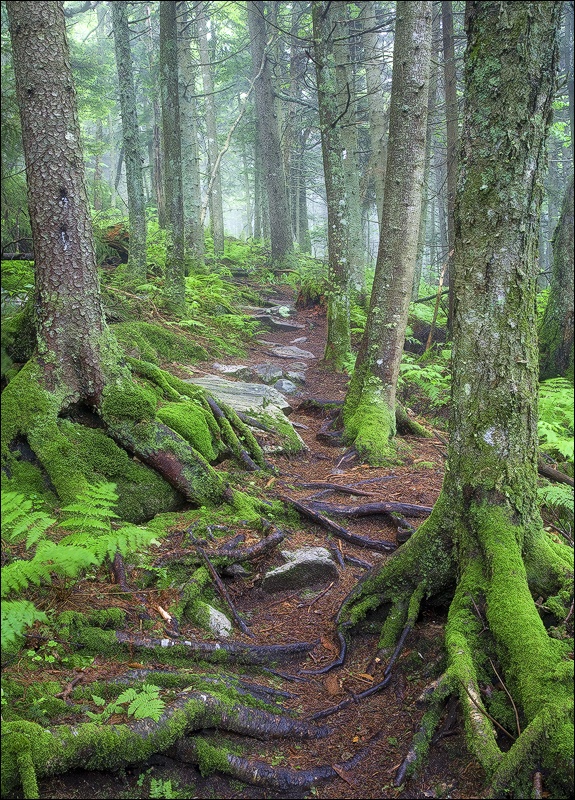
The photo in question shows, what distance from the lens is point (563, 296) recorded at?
2.57m

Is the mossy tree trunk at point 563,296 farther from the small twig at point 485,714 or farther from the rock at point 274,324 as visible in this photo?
the rock at point 274,324

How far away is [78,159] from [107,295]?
6.64 metres

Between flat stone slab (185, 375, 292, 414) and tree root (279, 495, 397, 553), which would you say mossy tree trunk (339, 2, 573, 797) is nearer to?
tree root (279, 495, 397, 553)

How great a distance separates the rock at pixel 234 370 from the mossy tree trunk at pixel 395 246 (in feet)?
10.1

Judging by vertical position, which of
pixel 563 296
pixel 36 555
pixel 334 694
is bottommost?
pixel 334 694

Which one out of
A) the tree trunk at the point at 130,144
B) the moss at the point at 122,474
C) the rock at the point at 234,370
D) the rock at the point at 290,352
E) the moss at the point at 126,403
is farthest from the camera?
the rock at the point at 290,352

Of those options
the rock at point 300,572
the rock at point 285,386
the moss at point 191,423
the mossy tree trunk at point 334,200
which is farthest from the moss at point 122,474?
the mossy tree trunk at point 334,200

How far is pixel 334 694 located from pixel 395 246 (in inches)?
256

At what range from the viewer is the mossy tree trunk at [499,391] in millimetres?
3248

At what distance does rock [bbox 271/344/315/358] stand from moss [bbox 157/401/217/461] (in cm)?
710

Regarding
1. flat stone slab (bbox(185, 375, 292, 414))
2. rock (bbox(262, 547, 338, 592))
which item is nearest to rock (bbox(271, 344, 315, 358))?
flat stone slab (bbox(185, 375, 292, 414))

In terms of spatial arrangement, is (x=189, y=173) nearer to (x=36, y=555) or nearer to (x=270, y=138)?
(x=270, y=138)

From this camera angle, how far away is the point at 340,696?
12.7 ft

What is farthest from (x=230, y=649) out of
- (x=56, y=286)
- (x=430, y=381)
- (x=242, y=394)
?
(x=430, y=381)
